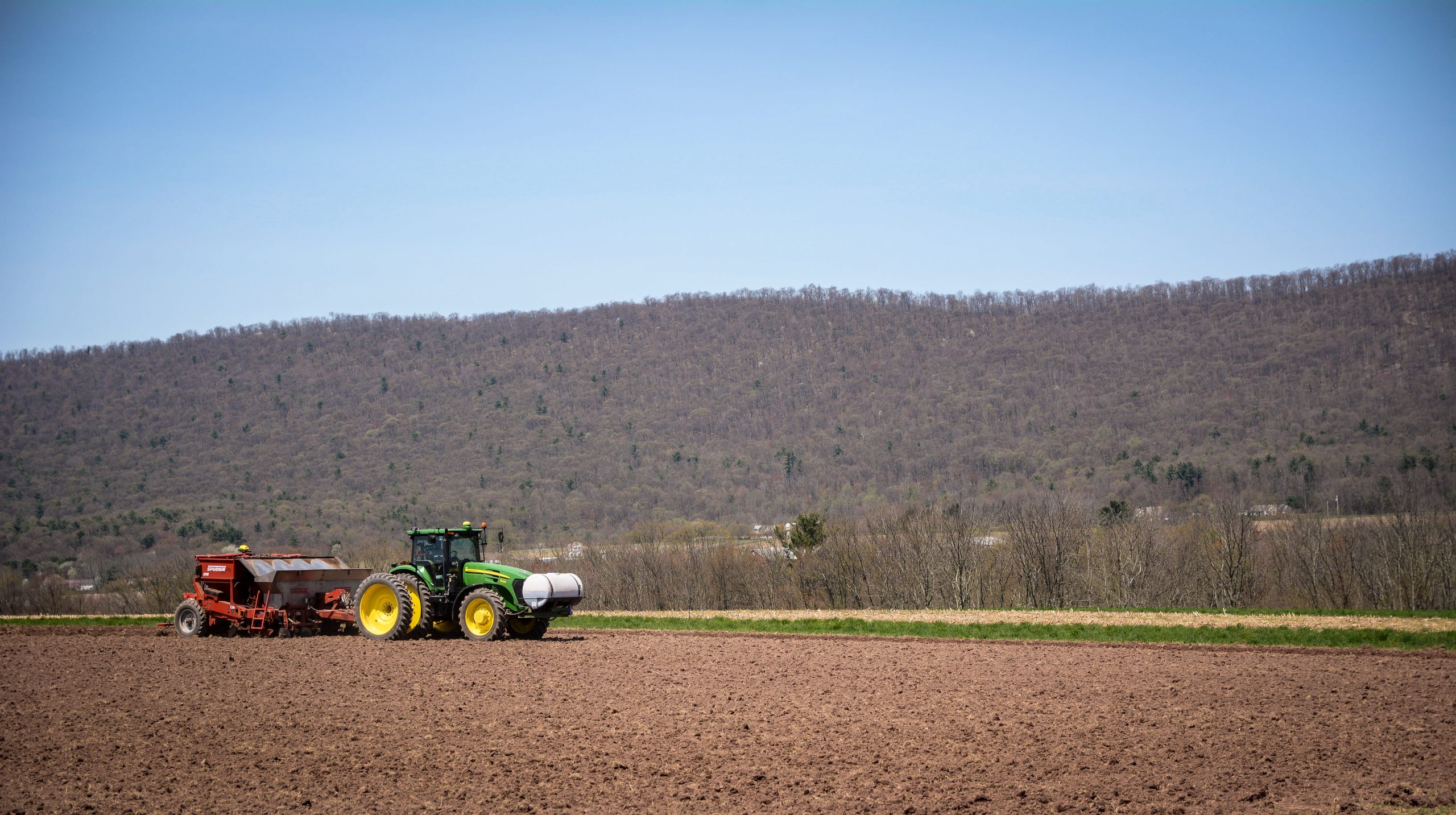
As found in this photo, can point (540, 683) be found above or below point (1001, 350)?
below

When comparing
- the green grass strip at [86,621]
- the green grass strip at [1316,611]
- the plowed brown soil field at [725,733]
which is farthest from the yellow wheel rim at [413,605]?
the green grass strip at [1316,611]

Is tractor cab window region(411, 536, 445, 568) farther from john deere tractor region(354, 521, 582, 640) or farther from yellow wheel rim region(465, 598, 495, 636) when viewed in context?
yellow wheel rim region(465, 598, 495, 636)

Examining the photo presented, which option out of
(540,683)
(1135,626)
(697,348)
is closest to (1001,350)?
(697,348)

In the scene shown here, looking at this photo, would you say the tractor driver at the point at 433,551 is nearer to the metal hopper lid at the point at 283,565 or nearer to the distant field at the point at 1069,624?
the metal hopper lid at the point at 283,565

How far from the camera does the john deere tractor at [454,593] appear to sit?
21.8m

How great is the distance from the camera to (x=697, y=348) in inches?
5896

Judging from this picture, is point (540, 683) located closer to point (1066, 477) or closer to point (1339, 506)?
point (1339, 506)

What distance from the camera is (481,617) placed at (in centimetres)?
2222

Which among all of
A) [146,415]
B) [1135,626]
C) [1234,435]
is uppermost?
[146,415]

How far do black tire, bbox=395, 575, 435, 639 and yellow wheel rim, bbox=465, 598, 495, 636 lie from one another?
30.6 inches

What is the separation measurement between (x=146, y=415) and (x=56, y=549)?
50.7 meters

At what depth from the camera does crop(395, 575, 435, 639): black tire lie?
71.9ft

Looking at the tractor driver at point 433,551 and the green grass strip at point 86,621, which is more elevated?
the tractor driver at point 433,551

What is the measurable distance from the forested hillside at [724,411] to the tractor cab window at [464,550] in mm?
71239
